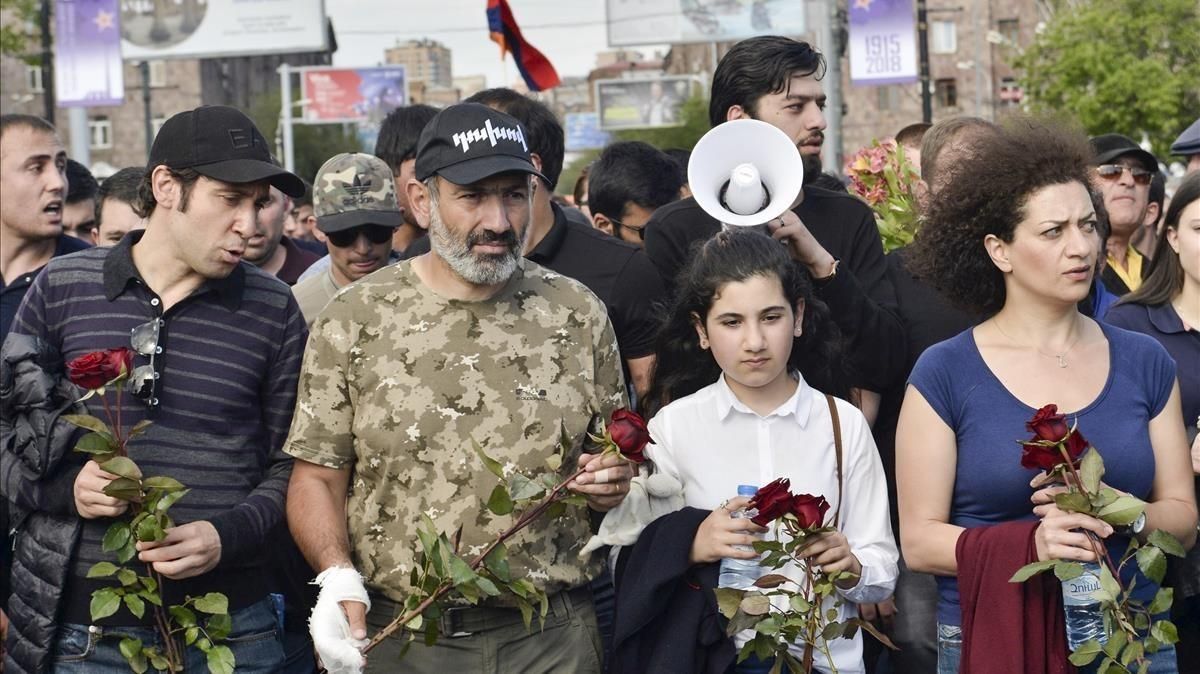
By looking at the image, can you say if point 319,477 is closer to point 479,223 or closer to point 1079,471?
point 479,223

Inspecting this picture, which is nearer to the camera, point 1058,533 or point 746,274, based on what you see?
point 1058,533

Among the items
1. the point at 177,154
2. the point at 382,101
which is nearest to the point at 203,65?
the point at 382,101

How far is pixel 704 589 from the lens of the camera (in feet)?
13.4

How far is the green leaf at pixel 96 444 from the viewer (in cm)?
368

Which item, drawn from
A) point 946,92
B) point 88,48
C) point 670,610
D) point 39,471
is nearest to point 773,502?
point 670,610

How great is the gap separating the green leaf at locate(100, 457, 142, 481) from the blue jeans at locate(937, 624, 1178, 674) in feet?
6.68

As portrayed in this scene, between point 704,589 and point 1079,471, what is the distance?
99 centimetres

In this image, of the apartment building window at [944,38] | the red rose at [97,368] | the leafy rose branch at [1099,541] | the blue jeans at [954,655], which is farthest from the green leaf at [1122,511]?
the apartment building window at [944,38]

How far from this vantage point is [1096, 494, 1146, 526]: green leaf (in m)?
3.57

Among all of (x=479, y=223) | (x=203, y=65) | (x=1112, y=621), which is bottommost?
(x=1112, y=621)

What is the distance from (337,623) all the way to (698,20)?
78.9 feet

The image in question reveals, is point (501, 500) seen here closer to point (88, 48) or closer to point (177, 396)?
point (177, 396)

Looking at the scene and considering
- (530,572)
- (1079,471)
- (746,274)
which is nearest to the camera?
(1079,471)

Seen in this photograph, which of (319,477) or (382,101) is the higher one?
(382,101)
